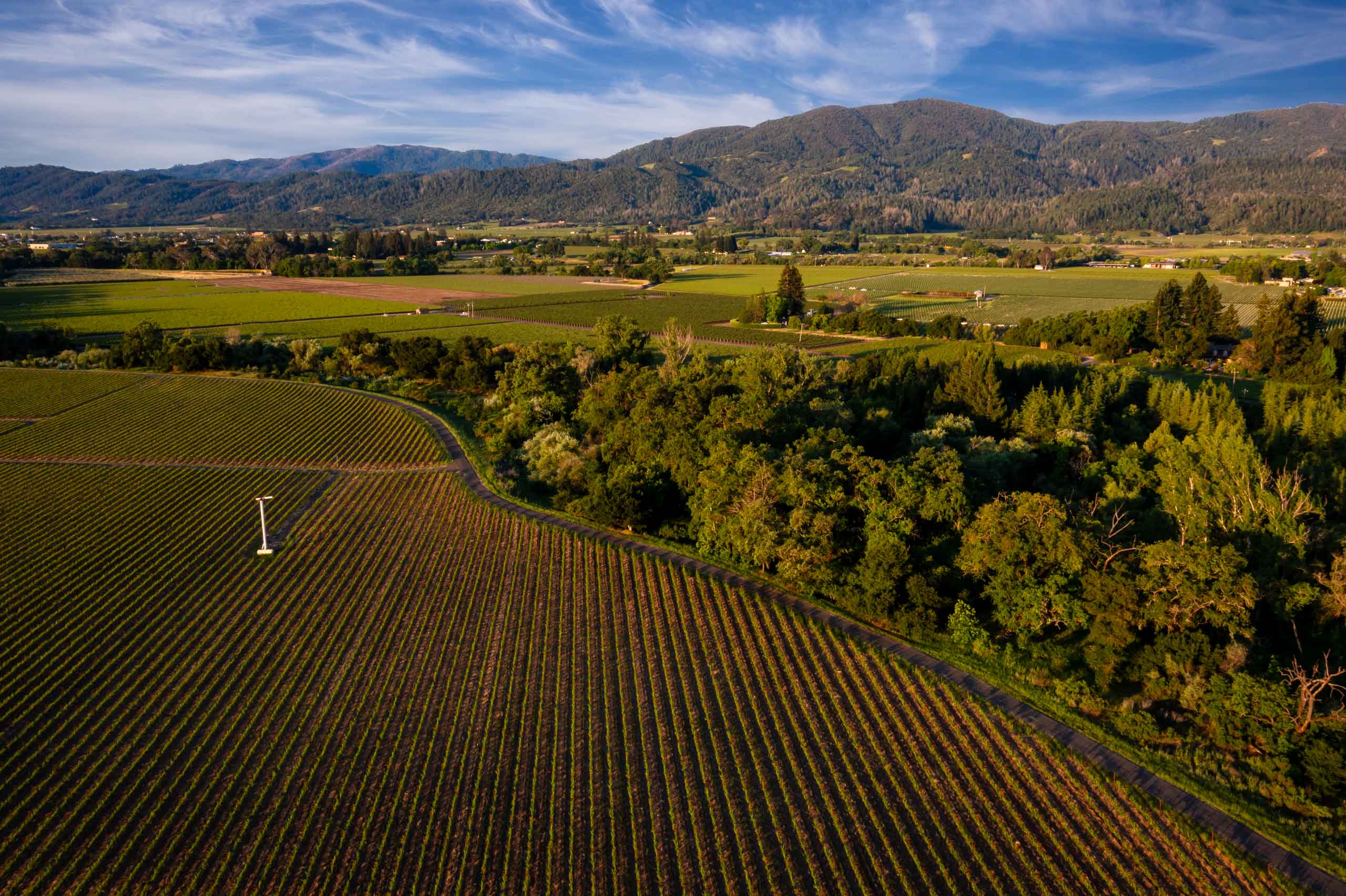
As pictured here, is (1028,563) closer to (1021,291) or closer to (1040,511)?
(1040,511)

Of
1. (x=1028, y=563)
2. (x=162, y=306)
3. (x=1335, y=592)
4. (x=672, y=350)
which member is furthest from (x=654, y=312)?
(x=1335, y=592)

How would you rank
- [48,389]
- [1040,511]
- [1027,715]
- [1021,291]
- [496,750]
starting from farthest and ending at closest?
[1021,291] < [48,389] < [1040,511] < [1027,715] < [496,750]

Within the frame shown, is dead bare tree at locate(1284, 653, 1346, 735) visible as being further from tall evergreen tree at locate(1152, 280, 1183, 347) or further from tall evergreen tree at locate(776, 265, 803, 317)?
tall evergreen tree at locate(776, 265, 803, 317)

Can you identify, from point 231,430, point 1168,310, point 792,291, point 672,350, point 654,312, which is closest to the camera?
point 231,430

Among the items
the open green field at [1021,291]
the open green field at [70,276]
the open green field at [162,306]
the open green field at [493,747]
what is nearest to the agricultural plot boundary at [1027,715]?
the open green field at [493,747]

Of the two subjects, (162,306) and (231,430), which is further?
(162,306)

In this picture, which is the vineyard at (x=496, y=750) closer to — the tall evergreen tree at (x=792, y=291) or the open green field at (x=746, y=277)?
the tall evergreen tree at (x=792, y=291)

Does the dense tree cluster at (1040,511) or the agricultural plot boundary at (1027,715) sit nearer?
the agricultural plot boundary at (1027,715)

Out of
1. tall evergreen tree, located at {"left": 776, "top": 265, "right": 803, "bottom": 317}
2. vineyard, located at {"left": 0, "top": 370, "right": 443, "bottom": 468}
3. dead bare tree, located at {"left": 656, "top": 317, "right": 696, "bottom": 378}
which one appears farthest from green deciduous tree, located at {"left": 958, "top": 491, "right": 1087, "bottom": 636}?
tall evergreen tree, located at {"left": 776, "top": 265, "right": 803, "bottom": 317}
